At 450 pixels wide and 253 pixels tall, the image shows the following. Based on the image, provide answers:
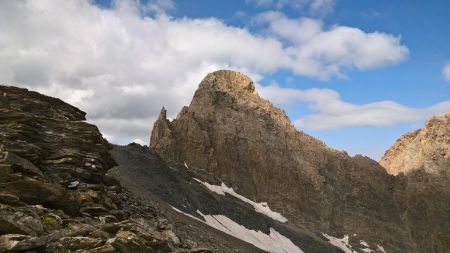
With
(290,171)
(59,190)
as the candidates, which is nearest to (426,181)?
(290,171)

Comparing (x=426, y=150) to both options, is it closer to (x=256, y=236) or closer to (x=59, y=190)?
(x=256, y=236)

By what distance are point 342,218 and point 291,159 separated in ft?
84.2

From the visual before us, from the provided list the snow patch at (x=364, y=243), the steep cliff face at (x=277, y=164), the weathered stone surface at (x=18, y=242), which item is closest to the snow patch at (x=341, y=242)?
the steep cliff face at (x=277, y=164)

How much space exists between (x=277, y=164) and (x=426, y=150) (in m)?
60.2

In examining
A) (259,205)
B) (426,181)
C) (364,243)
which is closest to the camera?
(364,243)

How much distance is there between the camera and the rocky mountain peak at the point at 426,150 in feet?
558

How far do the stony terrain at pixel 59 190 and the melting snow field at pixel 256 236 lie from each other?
238ft

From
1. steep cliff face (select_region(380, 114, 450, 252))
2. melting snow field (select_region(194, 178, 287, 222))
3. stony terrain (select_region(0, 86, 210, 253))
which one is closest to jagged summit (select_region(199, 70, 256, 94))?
melting snow field (select_region(194, 178, 287, 222))

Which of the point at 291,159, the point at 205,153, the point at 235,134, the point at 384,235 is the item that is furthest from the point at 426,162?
the point at 205,153

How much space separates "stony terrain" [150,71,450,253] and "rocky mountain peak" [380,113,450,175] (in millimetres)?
7834

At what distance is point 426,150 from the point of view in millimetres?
175375

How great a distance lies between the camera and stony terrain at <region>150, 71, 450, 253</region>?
5645 inches

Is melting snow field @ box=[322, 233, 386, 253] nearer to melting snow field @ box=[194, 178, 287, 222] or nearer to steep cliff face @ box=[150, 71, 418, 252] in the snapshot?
steep cliff face @ box=[150, 71, 418, 252]

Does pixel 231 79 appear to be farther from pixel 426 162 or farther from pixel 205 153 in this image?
pixel 426 162
